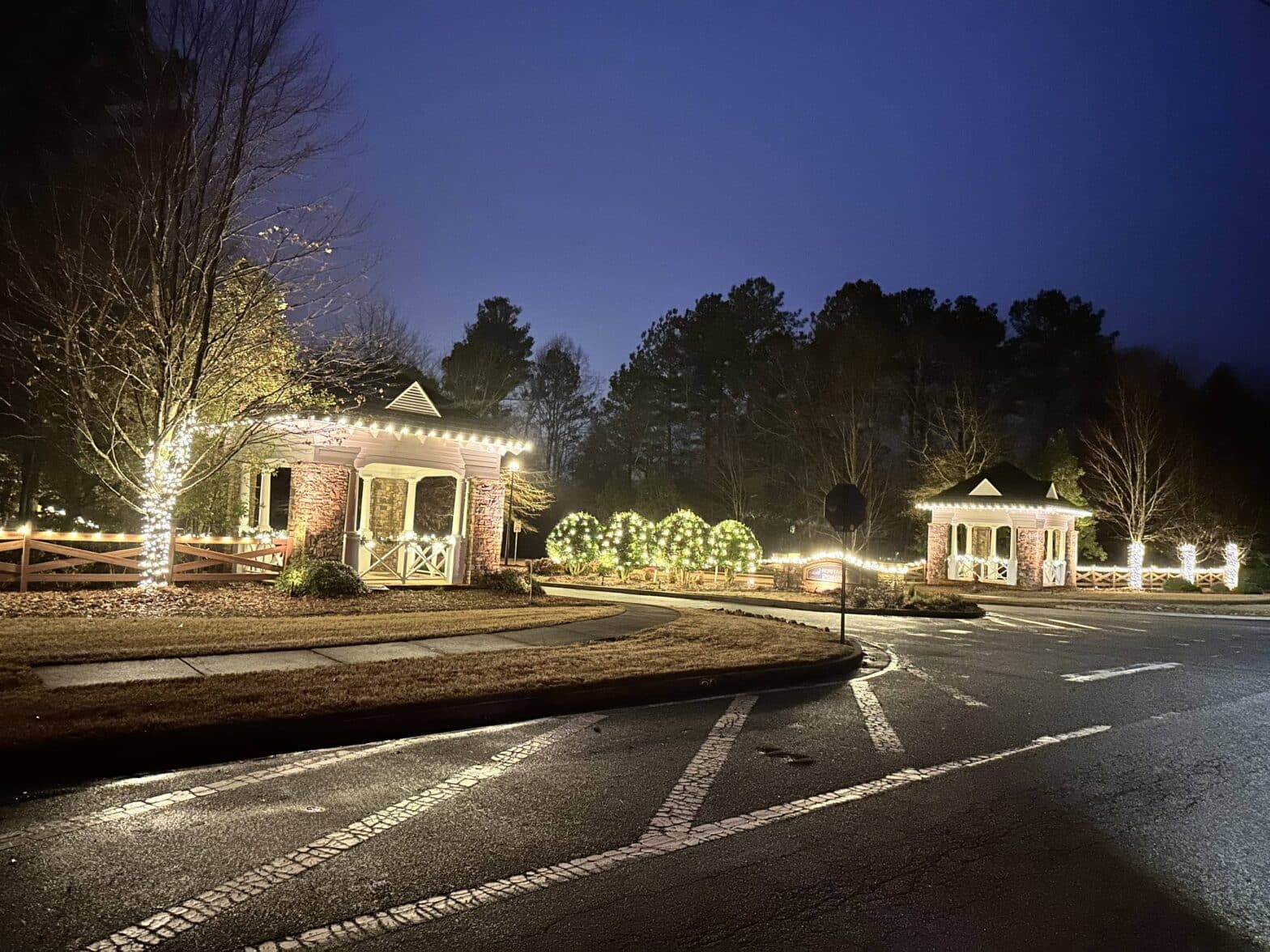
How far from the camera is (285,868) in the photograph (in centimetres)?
422

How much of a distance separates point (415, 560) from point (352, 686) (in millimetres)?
11460

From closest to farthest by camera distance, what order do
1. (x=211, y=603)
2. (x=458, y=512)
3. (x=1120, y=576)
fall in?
(x=211, y=603)
(x=458, y=512)
(x=1120, y=576)

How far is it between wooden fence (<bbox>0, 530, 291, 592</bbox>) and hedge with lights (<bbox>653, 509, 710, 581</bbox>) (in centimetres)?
1143

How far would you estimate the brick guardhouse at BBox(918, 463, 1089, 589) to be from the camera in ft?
111

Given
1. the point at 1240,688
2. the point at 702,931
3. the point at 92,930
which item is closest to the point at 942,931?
the point at 702,931

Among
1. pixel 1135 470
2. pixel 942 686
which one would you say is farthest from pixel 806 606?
pixel 1135 470

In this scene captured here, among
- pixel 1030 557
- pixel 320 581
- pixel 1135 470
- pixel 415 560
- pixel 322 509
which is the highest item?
pixel 1135 470

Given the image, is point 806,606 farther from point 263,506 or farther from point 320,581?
point 263,506

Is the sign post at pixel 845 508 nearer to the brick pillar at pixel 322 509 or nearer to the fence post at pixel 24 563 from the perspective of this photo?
the brick pillar at pixel 322 509

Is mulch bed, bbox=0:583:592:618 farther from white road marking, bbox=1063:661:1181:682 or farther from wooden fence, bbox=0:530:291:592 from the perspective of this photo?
white road marking, bbox=1063:661:1181:682

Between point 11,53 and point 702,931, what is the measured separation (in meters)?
26.1

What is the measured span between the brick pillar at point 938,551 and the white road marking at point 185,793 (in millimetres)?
31469

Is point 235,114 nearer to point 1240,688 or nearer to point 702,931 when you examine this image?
point 702,931

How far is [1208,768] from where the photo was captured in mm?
6875
